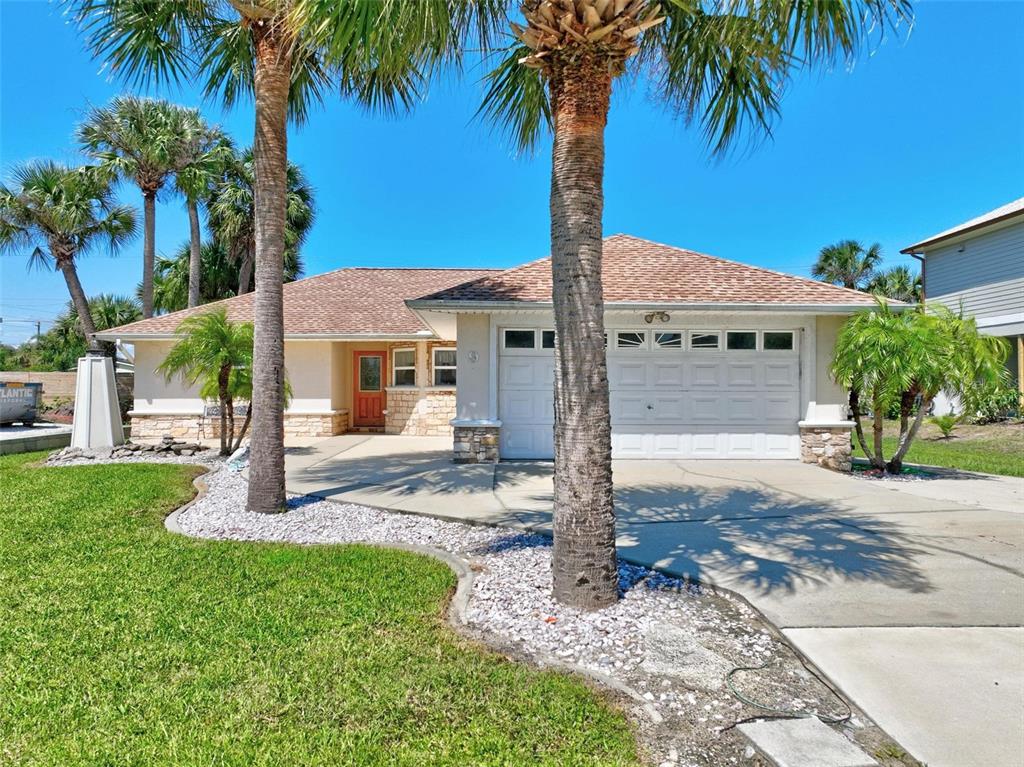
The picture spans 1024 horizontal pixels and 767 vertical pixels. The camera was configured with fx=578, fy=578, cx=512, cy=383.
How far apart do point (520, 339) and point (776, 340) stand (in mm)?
5118

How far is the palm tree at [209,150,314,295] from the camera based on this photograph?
22.4 metres

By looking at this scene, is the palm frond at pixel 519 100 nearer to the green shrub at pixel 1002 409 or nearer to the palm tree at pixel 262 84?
the palm tree at pixel 262 84

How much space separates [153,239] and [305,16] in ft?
67.4

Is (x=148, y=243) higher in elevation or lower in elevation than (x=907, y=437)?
higher

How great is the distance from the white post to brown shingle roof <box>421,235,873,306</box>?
765cm

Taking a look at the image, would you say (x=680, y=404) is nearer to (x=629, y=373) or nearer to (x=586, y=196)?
(x=629, y=373)

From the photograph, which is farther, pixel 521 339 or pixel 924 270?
pixel 924 270

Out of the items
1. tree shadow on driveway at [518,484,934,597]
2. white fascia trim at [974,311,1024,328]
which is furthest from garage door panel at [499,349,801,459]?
white fascia trim at [974,311,1024,328]

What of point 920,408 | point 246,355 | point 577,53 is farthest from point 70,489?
point 920,408

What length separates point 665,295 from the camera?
11.0 metres

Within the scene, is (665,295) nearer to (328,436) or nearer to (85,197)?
(328,436)

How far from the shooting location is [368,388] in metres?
18.2

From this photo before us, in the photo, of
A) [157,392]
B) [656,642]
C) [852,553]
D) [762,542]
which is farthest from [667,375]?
[157,392]

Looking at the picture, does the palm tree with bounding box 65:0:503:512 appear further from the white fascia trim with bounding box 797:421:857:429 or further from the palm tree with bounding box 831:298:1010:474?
the white fascia trim with bounding box 797:421:857:429
